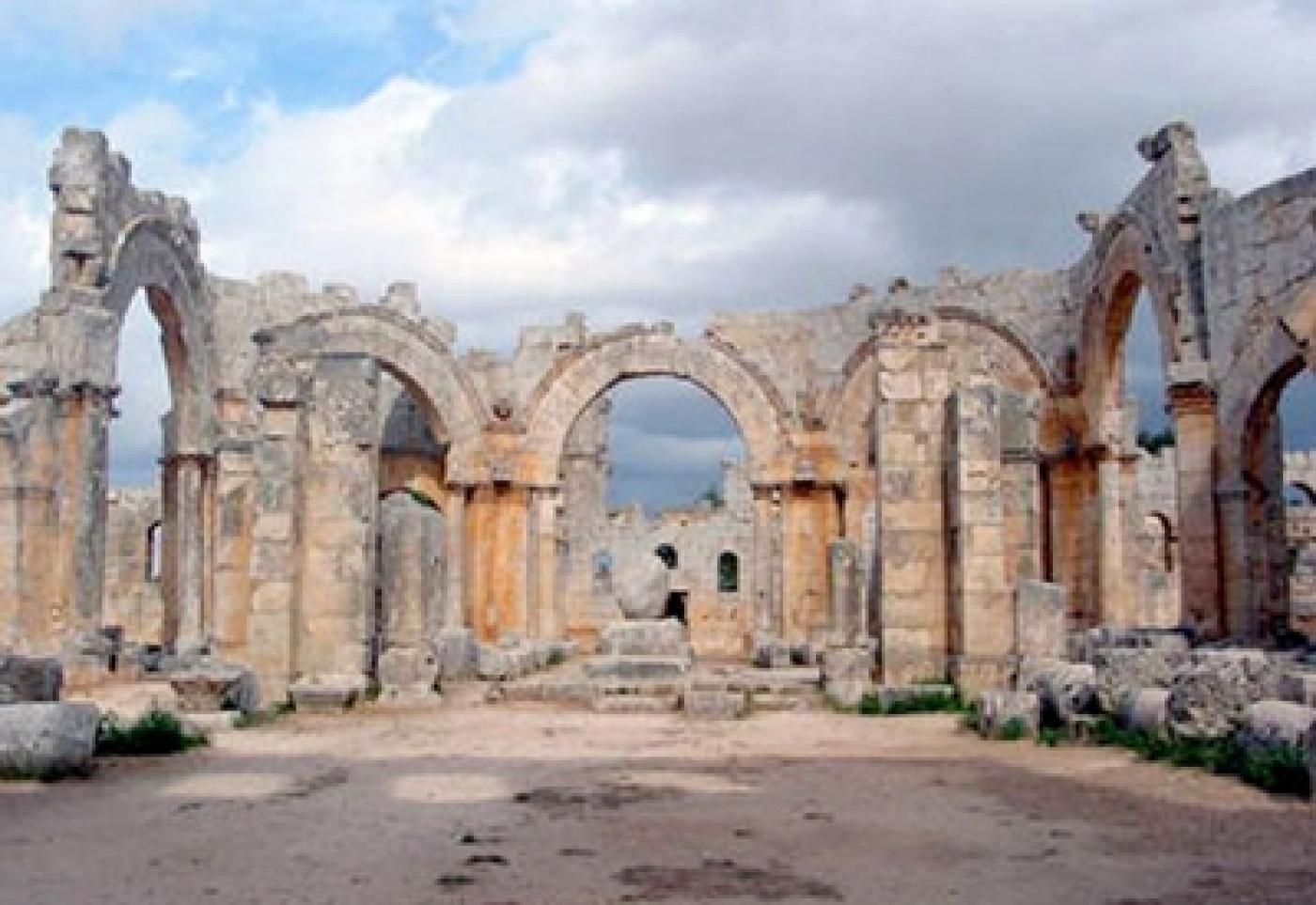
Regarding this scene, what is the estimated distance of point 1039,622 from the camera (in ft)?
40.4

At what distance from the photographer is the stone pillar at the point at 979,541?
12742mm

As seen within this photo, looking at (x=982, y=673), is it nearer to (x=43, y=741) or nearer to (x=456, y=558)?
(x=43, y=741)

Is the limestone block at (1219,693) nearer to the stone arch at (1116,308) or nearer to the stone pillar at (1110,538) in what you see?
the stone arch at (1116,308)

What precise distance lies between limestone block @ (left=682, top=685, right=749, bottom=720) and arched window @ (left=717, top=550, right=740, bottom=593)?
23.8 metres

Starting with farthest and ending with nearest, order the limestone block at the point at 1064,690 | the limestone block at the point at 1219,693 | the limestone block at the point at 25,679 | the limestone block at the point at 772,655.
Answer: the limestone block at the point at 772,655 < the limestone block at the point at 1064,690 < the limestone block at the point at 25,679 < the limestone block at the point at 1219,693

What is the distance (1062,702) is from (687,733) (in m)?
3.08

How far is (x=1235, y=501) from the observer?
1509 centimetres

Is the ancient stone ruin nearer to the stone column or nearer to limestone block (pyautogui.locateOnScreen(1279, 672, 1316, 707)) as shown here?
the stone column

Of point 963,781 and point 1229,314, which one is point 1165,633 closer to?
point 1229,314

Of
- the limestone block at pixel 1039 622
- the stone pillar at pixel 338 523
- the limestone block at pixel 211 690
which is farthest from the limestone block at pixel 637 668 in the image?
the limestone block at pixel 211 690

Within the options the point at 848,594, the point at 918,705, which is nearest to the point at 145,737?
the point at 918,705

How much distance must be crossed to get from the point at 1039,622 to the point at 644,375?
1194 centimetres

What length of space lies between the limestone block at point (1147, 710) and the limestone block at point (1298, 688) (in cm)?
82

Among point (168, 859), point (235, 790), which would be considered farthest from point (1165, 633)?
point (168, 859)
